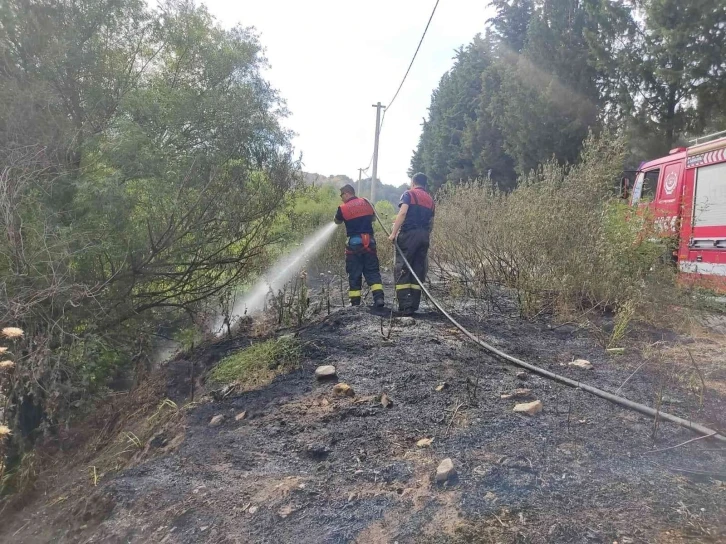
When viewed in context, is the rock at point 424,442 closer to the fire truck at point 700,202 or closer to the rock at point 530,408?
the rock at point 530,408

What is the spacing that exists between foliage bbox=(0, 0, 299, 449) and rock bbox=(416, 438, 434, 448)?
265cm

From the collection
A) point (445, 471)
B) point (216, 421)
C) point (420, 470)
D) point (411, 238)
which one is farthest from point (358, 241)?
point (445, 471)

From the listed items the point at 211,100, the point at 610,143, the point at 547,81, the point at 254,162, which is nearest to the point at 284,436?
the point at 254,162

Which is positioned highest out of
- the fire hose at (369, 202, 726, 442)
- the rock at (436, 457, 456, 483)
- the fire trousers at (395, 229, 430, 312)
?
the fire trousers at (395, 229, 430, 312)

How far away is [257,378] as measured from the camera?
4.02 metres

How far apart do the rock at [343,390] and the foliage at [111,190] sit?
6.71 feet

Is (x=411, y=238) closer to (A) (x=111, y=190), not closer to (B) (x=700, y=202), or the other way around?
(A) (x=111, y=190)

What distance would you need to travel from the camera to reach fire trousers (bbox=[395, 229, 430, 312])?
5.84m

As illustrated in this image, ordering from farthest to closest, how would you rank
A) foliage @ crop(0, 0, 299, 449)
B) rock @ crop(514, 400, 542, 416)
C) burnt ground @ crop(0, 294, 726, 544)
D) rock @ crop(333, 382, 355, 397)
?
foliage @ crop(0, 0, 299, 449) → rock @ crop(333, 382, 355, 397) → rock @ crop(514, 400, 542, 416) → burnt ground @ crop(0, 294, 726, 544)

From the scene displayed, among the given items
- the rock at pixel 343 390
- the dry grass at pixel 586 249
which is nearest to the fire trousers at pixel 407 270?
the dry grass at pixel 586 249

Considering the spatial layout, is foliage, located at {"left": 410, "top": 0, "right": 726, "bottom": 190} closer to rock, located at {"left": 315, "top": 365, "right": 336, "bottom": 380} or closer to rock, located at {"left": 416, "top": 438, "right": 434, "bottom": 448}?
rock, located at {"left": 315, "top": 365, "right": 336, "bottom": 380}

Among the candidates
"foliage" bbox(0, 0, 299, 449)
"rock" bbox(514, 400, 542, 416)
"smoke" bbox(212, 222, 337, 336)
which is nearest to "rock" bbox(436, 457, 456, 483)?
"rock" bbox(514, 400, 542, 416)

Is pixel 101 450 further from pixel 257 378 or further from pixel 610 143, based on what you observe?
pixel 610 143

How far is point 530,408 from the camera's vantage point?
2975 mm
